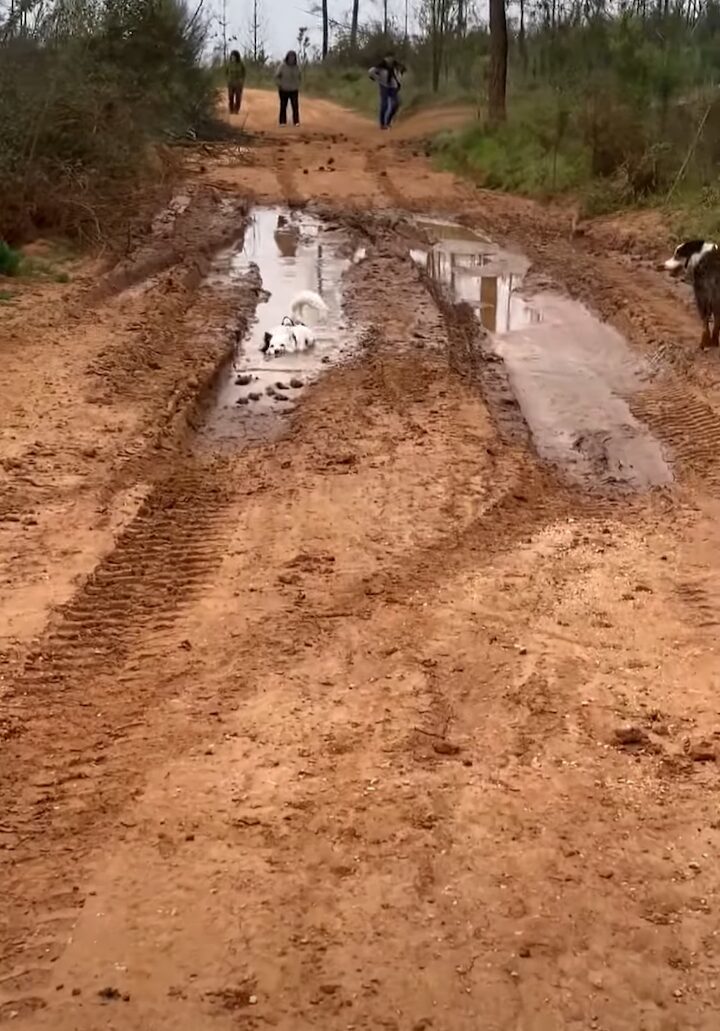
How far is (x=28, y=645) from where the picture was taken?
477cm

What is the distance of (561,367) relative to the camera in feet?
31.0

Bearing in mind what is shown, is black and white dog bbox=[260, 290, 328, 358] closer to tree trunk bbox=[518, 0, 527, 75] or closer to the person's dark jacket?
the person's dark jacket

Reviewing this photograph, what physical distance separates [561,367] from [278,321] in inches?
107

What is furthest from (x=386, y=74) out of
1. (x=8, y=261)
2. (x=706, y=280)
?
(x=706, y=280)

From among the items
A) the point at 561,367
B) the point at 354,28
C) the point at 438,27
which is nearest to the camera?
A: the point at 561,367

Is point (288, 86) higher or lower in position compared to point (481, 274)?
higher

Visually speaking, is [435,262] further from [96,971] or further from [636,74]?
[96,971]

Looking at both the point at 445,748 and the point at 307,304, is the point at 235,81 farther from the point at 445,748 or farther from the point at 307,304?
the point at 445,748

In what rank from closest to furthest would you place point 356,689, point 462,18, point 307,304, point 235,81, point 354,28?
point 356,689, point 307,304, point 235,81, point 462,18, point 354,28

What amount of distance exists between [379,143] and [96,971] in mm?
22682

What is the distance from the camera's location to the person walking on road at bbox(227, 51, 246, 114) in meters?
26.0

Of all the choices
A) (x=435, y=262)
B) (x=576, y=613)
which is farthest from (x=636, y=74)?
(x=576, y=613)

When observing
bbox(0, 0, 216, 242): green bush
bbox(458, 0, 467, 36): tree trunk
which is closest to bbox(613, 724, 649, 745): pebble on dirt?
bbox(0, 0, 216, 242): green bush

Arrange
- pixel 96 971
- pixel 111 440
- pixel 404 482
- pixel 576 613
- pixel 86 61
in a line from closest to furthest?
pixel 96 971, pixel 576 613, pixel 404 482, pixel 111 440, pixel 86 61
